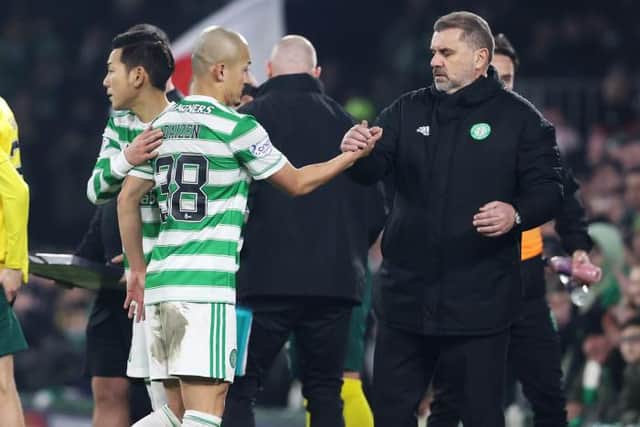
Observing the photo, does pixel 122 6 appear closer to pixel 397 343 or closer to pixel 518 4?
pixel 518 4

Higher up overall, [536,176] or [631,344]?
[536,176]

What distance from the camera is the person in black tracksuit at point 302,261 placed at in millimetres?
7434

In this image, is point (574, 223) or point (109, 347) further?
point (574, 223)

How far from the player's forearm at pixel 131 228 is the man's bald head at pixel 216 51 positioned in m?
0.58

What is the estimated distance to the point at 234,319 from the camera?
6.60 meters

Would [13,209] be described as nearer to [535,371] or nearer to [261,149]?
[261,149]

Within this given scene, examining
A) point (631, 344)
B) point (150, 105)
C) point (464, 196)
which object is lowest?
point (631, 344)

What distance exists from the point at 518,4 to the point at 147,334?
1179 cm

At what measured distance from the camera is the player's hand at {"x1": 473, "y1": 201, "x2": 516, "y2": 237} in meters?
6.49

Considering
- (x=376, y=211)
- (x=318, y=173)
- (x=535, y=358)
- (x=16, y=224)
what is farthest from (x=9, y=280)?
(x=535, y=358)

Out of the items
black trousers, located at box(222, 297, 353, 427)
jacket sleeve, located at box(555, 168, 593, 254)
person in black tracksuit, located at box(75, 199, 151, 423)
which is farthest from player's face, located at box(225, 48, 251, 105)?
jacket sleeve, located at box(555, 168, 593, 254)

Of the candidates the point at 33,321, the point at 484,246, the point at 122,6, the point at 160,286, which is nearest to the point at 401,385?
the point at 484,246

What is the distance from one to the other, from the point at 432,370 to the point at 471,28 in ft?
4.64

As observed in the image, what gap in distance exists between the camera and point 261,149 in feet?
21.4
